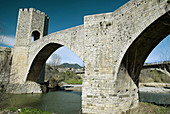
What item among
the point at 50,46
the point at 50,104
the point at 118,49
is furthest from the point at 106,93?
the point at 50,46

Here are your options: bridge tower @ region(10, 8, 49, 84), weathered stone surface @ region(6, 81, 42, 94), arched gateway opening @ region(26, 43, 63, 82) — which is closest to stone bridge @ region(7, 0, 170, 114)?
arched gateway opening @ region(26, 43, 63, 82)

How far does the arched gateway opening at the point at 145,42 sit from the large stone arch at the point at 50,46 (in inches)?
109

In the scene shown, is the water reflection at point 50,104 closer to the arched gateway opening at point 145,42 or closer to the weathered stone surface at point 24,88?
the weathered stone surface at point 24,88

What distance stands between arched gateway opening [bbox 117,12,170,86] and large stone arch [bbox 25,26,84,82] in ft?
9.11

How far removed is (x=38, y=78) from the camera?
1491cm

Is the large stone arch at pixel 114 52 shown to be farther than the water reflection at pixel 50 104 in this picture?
No

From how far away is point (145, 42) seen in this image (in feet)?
18.0

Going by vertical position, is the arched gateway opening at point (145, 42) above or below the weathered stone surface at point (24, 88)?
above

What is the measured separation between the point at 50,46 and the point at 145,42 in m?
8.04

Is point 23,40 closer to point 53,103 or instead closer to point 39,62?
point 39,62

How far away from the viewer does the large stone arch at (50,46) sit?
8042mm

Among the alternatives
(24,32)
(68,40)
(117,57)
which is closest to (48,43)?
(68,40)

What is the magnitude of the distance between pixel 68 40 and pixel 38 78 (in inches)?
322

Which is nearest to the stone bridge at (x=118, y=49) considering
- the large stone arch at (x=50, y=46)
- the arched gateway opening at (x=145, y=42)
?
the arched gateway opening at (x=145, y=42)
